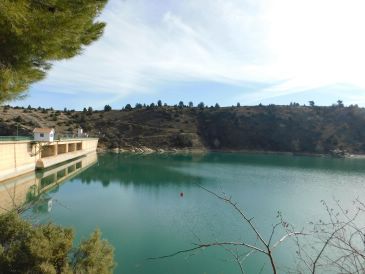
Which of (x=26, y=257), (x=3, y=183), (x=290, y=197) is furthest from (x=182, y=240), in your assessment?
(x=3, y=183)

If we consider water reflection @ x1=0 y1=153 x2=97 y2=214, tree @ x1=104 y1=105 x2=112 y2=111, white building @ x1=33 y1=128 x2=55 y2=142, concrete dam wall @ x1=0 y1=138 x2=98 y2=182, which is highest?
tree @ x1=104 y1=105 x2=112 y2=111

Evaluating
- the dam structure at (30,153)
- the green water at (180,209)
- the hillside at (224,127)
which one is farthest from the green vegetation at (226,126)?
the green water at (180,209)

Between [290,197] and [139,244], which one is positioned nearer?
[139,244]

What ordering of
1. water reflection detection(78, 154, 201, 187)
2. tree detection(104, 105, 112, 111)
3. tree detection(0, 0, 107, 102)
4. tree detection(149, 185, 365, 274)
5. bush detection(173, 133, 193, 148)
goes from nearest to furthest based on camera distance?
tree detection(149, 185, 365, 274)
tree detection(0, 0, 107, 102)
water reflection detection(78, 154, 201, 187)
bush detection(173, 133, 193, 148)
tree detection(104, 105, 112, 111)

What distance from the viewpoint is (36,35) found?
6.43 metres

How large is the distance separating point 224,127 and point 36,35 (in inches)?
3761

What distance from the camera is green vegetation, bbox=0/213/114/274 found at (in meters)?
8.23

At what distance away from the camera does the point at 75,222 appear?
20.5 m

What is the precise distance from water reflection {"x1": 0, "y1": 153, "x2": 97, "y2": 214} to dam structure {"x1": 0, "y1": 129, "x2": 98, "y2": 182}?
80 centimetres

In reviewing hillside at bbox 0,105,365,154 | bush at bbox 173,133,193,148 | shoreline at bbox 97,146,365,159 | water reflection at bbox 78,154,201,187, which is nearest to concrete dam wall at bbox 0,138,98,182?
water reflection at bbox 78,154,201,187

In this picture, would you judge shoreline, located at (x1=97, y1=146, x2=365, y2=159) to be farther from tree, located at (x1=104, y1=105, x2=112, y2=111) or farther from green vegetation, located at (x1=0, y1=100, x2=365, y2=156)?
tree, located at (x1=104, y1=105, x2=112, y2=111)

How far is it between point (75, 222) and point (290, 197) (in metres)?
19.7

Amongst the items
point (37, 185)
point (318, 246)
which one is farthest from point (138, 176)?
point (318, 246)

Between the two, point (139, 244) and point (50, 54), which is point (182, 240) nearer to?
Answer: point (139, 244)
